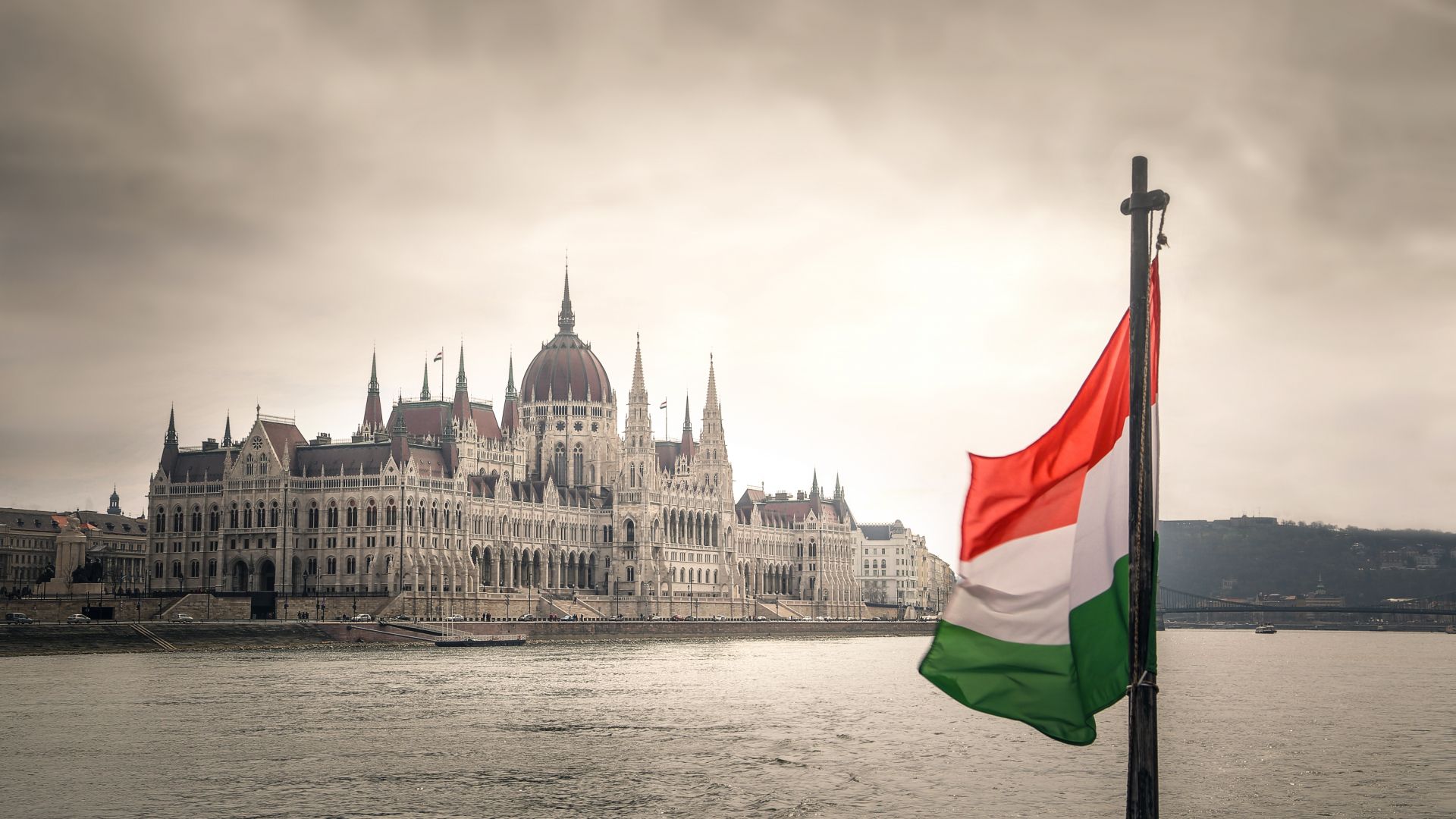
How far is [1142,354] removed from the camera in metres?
14.9

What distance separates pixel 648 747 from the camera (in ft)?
158

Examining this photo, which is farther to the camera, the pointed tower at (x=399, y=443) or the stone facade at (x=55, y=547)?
the stone facade at (x=55, y=547)

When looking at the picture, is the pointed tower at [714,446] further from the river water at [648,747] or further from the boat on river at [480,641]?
the river water at [648,747]

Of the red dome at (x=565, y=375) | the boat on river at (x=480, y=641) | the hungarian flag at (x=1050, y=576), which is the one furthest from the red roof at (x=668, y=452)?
the hungarian flag at (x=1050, y=576)

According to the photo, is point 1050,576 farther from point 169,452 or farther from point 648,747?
point 169,452

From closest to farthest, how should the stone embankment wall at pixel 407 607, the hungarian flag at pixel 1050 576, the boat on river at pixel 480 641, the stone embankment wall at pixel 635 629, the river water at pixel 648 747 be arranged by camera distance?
1. the hungarian flag at pixel 1050 576
2. the river water at pixel 648 747
3. the stone embankment wall at pixel 407 607
4. the boat on river at pixel 480 641
5. the stone embankment wall at pixel 635 629

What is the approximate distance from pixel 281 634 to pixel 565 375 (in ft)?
235

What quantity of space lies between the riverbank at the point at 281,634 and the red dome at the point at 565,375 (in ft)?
121

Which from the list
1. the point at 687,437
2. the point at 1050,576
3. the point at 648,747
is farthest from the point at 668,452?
the point at 1050,576

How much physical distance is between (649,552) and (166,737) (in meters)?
121

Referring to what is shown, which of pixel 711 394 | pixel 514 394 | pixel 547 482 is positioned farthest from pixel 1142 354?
pixel 711 394

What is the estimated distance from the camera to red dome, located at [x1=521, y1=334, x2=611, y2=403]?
180375 mm

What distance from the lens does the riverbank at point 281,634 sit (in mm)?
99125

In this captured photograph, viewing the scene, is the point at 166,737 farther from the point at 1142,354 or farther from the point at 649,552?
the point at 649,552
